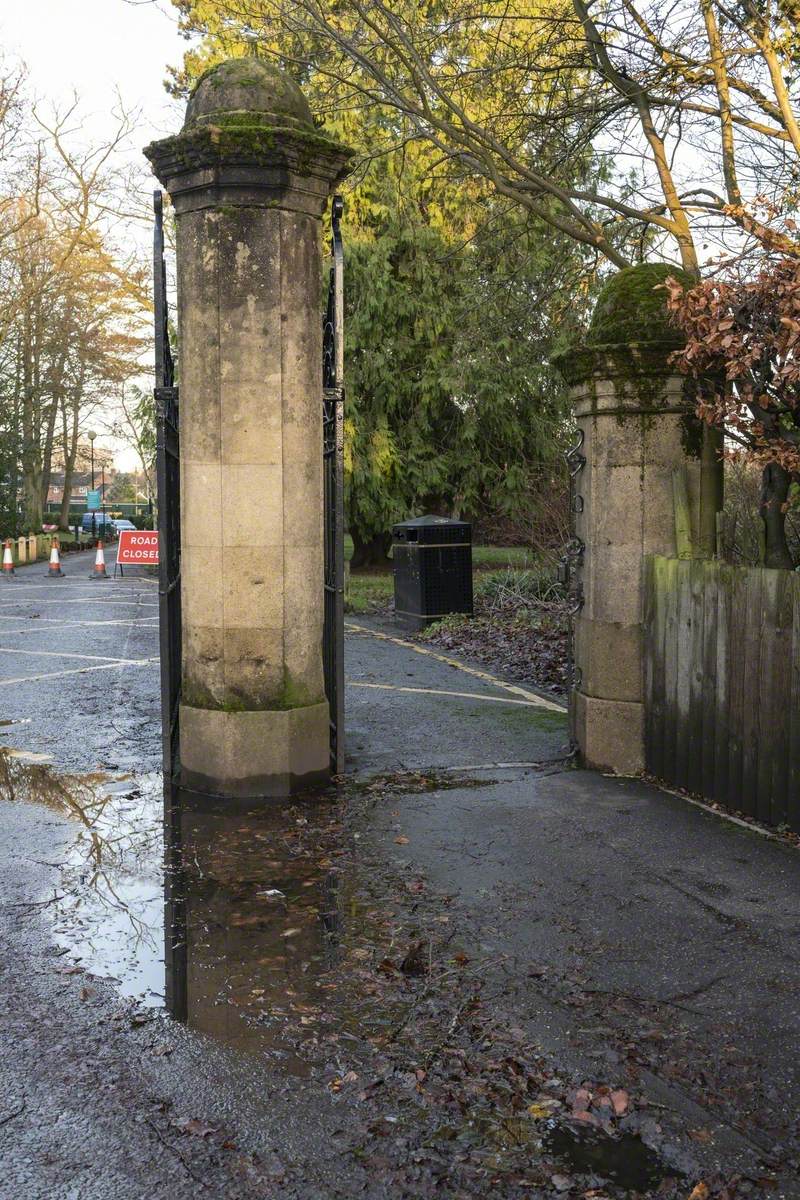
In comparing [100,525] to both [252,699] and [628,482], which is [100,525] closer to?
[252,699]

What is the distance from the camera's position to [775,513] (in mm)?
6633

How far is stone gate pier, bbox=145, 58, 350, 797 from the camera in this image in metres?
7.05

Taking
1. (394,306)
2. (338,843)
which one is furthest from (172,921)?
(394,306)

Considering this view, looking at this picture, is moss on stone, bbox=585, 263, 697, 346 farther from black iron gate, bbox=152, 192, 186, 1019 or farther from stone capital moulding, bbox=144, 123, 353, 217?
black iron gate, bbox=152, 192, 186, 1019

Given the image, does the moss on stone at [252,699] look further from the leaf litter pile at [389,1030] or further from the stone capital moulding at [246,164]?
the stone capital moulding at [246,164]

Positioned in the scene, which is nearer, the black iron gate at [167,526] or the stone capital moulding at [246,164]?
the stone capital moulding at [246,164]

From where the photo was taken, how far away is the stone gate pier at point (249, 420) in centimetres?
705

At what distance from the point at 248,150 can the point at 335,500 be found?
218 cm

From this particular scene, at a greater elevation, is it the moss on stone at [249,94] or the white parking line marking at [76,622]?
the moss on stone at [249,94]

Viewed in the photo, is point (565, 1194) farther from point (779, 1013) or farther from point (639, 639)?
point (639, 639)

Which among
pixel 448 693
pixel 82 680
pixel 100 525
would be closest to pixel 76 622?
pixel 82 680

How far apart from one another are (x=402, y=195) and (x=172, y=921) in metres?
21.1

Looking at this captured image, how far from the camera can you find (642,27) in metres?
10.3

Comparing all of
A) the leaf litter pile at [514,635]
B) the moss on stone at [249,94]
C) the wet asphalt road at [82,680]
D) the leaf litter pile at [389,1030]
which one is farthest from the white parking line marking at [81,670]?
the moss on stone at [249,94]
